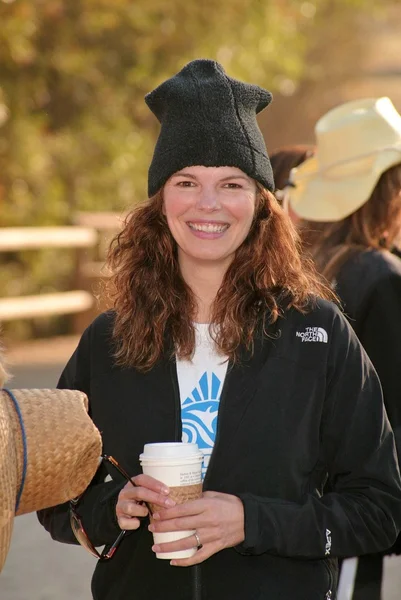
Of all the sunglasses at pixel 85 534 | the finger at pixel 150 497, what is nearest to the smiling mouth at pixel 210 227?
the sunglasses at pixel 85 534

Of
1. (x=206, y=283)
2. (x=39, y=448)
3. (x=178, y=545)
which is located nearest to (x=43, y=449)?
(x=39, y=448)

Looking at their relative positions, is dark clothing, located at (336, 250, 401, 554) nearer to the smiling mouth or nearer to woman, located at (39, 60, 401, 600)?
woman, located at (39, 60, 401, 600)

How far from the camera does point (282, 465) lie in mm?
3250

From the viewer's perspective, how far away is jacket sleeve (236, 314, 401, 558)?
3.20 meters

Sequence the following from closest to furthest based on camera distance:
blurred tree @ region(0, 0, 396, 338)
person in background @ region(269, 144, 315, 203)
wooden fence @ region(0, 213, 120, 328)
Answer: person in background @ region(269, 144, 315, 203)
wooden fence @ region(0, 213, 120, 328)
blurred tree @ region(0, 0, 396, 338)

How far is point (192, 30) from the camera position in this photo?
1797 centimetres

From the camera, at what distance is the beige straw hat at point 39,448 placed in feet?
7.45

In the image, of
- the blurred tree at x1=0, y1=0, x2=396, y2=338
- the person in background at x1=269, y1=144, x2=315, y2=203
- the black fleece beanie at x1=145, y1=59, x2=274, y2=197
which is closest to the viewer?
the black fleece beanie at x1=145, y1=59, x2=274, y2=197

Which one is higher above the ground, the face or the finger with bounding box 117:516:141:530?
the face

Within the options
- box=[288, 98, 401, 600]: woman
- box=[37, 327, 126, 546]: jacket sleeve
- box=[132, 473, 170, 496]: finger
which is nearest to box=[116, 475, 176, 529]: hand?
box=[132, 473, 170, 496]: finger

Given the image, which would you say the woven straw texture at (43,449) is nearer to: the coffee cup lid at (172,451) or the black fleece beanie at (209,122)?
the coffee cup lid at (172,451)

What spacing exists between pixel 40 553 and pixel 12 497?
485cm

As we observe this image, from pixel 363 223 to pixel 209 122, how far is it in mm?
1561

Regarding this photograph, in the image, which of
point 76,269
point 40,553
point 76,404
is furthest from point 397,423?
point 76,269
